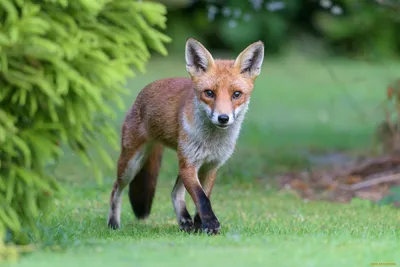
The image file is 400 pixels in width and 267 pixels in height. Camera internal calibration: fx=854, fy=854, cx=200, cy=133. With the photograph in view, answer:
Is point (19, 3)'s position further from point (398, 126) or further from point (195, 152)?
point (398, 126)

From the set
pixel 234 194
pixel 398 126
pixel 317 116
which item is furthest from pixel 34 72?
pixel 317 116

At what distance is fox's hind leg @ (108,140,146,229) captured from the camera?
8.94 m

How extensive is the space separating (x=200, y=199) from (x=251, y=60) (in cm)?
144

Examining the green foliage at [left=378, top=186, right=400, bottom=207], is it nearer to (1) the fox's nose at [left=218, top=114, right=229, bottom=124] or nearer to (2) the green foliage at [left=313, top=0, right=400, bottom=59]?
(1) the fox's nose at [left=218, top=114, right=229, bottom=124]

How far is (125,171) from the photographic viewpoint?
29.5ft

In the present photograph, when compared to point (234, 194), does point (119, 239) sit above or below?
above

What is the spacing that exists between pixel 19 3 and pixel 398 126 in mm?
7315

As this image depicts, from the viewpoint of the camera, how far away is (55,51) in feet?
20.9

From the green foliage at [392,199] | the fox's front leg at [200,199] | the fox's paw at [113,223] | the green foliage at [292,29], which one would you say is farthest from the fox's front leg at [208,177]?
the green foliage at [292,29]

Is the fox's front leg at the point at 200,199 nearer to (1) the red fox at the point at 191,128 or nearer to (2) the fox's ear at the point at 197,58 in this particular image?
(1) the red fox at the point at 191,128

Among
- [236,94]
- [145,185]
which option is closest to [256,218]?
[145,185]

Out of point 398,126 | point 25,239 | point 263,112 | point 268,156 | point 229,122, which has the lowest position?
point 263,112

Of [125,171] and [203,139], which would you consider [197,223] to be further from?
[125,171]

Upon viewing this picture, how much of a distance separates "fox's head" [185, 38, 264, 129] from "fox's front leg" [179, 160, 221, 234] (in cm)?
57
